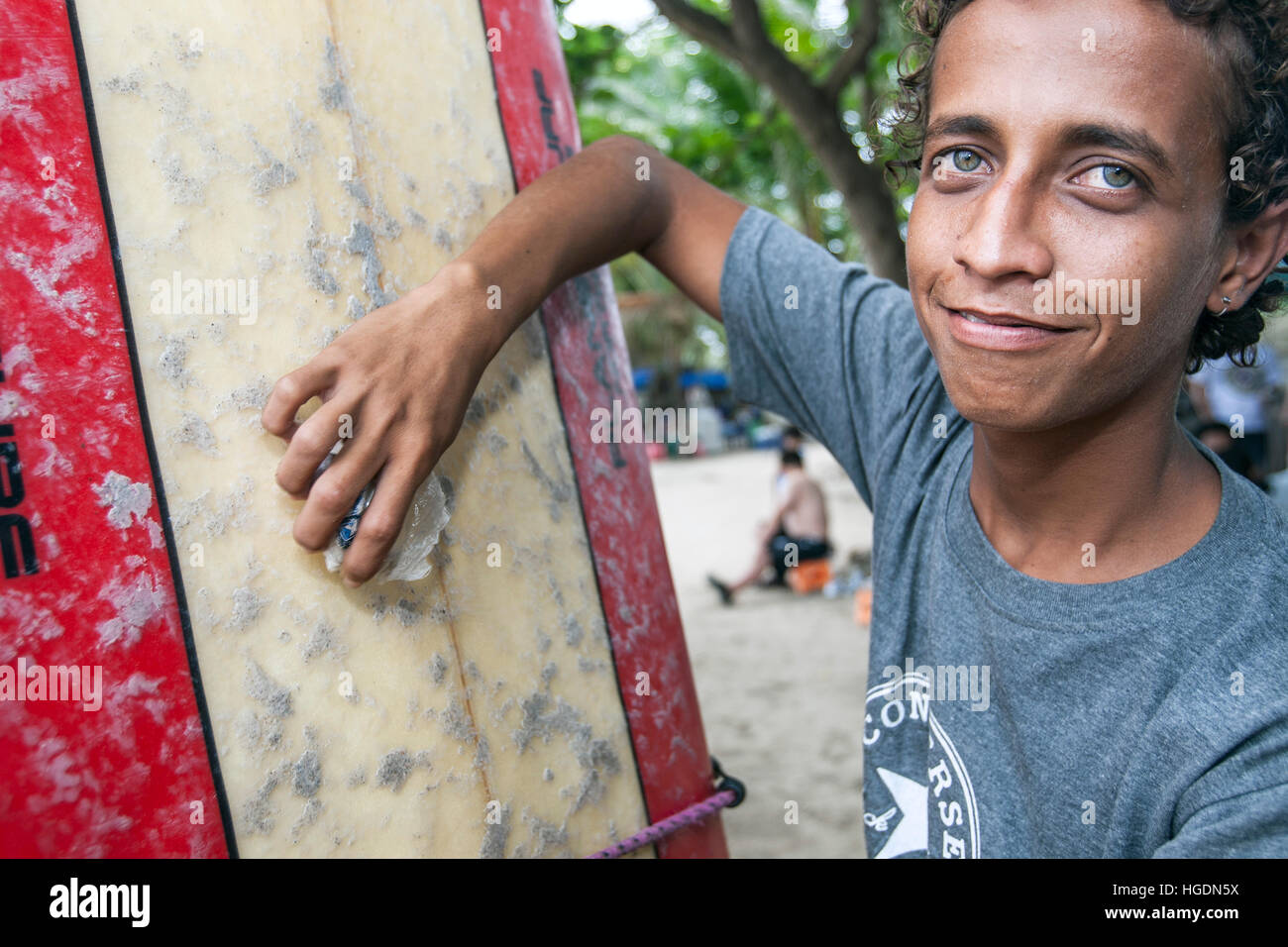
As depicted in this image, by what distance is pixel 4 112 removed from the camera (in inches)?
34.5

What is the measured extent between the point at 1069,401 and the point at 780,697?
4.26 m

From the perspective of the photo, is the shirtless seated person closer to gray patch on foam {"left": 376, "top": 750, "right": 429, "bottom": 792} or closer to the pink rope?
the pink rope

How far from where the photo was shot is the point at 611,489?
53.1 inches

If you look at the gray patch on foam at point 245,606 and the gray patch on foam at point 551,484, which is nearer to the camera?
the gray patch on foam at point 245,606

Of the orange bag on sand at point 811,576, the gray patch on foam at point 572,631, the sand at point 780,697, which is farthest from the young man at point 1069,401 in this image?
the orange bag on sand at point 811,576

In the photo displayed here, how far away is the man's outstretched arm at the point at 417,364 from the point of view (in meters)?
0.97

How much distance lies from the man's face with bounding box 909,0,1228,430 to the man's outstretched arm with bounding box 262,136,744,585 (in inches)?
20.0

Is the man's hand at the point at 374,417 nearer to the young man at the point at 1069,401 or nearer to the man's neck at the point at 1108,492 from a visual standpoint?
the young man at the point at 1069,401

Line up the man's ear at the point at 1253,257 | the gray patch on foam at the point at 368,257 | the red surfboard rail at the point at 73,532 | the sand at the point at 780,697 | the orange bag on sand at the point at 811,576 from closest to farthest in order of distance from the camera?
the red surfboard rail at the point at 73,532 < the gray patch on foam at the point at 368,257 < the man's ear at the point at 1253,257 < the sand at the point at 780,697 < the orange bag on sand at the point at 811,576

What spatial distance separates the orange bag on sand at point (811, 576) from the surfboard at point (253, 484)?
20.7 ft

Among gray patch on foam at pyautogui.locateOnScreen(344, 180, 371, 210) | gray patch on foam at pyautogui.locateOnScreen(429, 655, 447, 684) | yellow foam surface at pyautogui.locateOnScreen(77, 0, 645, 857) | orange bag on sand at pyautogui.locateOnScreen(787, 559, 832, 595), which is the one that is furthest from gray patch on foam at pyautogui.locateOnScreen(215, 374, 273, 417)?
orange bag on sand at pyautogui.locateOnScreen(787, 559, 832, 595)

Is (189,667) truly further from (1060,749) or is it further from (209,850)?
(1060,749)
